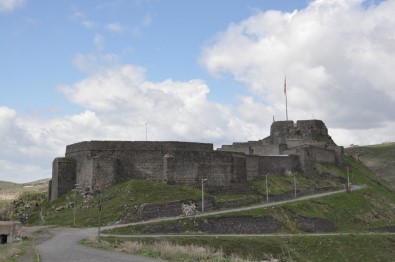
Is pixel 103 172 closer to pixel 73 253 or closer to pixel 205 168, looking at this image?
pixel 205 168

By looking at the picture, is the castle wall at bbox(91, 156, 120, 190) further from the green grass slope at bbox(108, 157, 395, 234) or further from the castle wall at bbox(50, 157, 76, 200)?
the green grass slope at bbox(108, 157, 395, 234)

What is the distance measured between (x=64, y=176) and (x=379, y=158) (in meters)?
115

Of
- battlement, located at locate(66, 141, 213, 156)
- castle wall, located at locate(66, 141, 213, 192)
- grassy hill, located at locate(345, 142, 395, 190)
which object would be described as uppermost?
grassy hill, located at locate(345, 142, 395, 190)

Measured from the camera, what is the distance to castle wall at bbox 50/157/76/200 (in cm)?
5619

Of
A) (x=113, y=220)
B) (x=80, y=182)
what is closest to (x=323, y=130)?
(x=80, y=182)

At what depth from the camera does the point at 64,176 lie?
5653cm

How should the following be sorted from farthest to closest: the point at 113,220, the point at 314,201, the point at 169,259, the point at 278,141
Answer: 1. the point at 278,141
2. the point at 314,201
3. the point at 113,220
4. the point at 169,259

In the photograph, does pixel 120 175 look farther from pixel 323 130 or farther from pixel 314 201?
pixel 323 130

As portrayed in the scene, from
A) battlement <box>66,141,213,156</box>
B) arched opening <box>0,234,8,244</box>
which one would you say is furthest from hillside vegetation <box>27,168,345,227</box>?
arched opening <box>0,234,8,244</box>

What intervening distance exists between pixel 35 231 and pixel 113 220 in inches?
260

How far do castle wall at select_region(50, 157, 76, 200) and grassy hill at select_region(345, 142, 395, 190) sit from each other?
85.6 meters

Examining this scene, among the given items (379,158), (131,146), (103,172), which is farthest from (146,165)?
(379,158)

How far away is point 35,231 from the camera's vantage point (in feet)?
129

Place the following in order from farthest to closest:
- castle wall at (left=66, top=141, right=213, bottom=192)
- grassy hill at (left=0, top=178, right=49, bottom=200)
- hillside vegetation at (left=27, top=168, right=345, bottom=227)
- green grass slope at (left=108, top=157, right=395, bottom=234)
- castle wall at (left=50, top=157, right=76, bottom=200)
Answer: grassy hill at (left=0, top=178, right=49, bottom=200) < castle wall at (left=50, top=157, right=76, bottom=200) < castle wall at (left=66, top=141, right=213, bottom=192) < hillside vegetation at (left=27, top=168, right=345, bottom=227) < green grass slope at (left=108, top=157, right=395, bottom=234)
